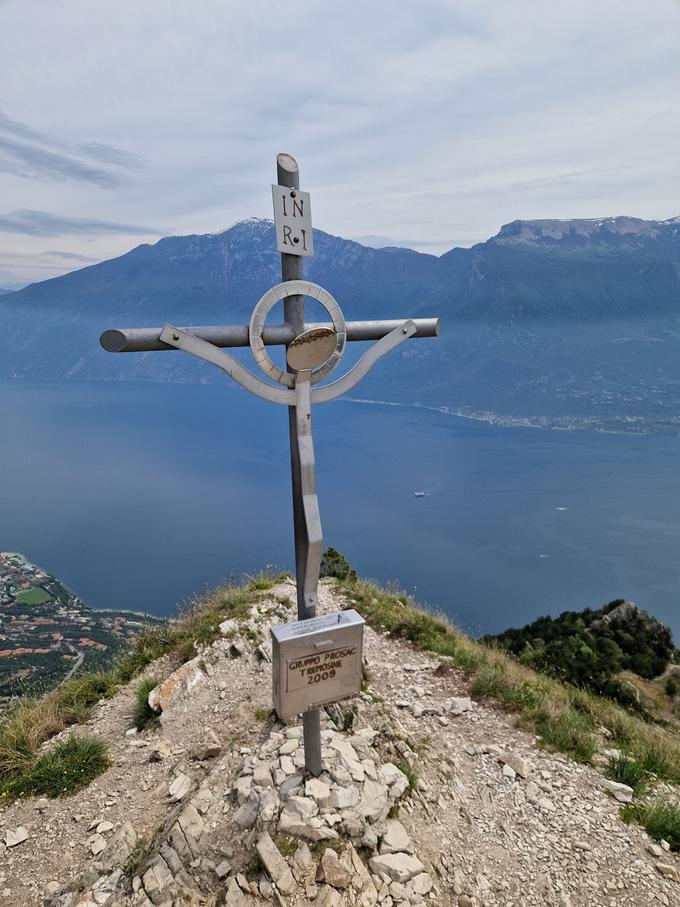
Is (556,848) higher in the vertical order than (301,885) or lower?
lower

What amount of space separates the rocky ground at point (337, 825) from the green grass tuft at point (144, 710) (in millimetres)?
137

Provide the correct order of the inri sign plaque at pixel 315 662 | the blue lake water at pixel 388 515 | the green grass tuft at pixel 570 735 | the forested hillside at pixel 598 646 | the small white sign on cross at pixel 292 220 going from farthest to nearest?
the blue lake water at pixel 388 515
the forested hillside at pixel 598 646
the green grass tuft at pixel 570 735
the inri sign plaque at pixel 315 662
the small white sign on cross at pixel 292 220

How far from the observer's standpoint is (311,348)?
13.6 feet

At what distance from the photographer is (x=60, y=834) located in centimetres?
492

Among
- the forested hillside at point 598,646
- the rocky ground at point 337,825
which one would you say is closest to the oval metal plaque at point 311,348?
the rocky ground at point 337,825

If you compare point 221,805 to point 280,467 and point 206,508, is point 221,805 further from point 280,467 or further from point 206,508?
point 280,467

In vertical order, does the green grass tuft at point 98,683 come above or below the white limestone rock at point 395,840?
below

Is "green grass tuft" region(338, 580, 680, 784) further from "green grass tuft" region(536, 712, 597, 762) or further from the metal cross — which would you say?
the metal cross

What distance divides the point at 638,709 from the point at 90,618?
2080 inches

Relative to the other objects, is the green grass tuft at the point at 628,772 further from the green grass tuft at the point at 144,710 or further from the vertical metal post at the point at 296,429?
the green grass tuft at the point at 144,710

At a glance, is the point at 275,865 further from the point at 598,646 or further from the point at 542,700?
the point at 598,646

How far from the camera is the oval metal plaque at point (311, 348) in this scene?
4.08 m

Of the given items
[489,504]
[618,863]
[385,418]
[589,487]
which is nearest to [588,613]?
[618,863]

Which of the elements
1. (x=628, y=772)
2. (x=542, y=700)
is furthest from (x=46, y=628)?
(x=628, y=772)
